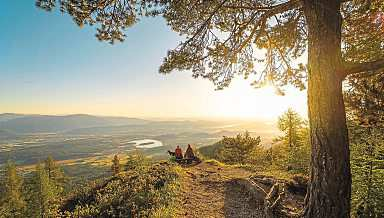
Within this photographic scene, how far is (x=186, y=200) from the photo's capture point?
12141 mm

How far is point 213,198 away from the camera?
41.2ft

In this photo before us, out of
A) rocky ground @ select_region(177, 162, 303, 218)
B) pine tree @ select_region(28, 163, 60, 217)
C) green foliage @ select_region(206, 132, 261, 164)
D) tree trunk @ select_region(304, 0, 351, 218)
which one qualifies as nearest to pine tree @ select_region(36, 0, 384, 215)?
tree trunk @ select_region(304, 0, 351, 218)

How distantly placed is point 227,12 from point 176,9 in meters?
1.81

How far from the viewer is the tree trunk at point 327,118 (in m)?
5.38

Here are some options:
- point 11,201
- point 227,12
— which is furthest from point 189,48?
point 11,201

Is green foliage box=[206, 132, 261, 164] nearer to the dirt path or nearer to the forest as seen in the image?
the dirt path

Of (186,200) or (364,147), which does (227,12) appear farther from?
(186,200)

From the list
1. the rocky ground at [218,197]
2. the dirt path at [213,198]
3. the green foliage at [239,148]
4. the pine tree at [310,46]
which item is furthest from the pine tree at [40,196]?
the pine tree at [310,46]

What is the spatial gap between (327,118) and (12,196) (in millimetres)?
45192

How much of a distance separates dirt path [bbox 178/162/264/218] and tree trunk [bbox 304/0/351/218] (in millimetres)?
4471

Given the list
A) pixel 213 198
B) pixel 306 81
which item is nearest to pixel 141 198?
pixel 213 198

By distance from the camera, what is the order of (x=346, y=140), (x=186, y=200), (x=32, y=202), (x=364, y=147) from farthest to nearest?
(x=32, y=202) < (x=186, y=200) < (x=364, y=147) < (x=346, y=140)

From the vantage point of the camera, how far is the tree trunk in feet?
17.7

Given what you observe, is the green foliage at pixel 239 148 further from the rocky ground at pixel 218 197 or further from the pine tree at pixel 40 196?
the pine tree at pixel 40 196
